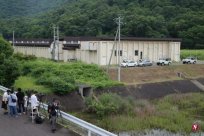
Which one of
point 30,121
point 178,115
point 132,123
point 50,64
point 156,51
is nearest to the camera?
point 30,121

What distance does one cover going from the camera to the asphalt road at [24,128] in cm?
1561

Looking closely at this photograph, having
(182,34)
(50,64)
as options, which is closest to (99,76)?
(50,64)

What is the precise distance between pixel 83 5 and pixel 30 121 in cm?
10043

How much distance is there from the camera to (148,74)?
179ft

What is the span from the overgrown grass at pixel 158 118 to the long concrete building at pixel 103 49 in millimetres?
19194

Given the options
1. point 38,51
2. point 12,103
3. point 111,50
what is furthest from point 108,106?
point 38,51

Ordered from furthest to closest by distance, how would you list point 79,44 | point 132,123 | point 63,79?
point 79,44
point 63,79
point 132,123

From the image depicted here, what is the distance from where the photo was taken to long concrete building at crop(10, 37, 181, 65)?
58.6 m

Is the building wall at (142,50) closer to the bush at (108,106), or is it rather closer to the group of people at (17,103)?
the bush at (108,106)

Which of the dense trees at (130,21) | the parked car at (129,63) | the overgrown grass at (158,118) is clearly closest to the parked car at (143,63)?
the parked car at (129,63)

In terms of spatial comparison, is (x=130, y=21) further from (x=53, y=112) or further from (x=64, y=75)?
(x=53, y=112)

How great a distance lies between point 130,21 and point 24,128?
77435mm

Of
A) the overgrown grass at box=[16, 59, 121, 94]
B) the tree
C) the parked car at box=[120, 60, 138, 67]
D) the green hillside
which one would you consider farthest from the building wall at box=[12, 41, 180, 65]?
the green hillside

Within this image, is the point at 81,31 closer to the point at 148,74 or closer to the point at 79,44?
the point at 79,44
